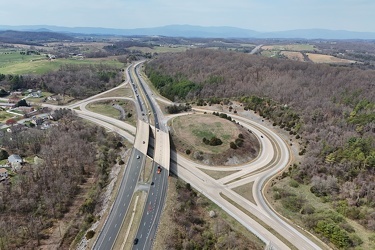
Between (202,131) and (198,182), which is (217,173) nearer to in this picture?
(198,182)

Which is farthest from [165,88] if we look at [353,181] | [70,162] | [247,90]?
[353,181]

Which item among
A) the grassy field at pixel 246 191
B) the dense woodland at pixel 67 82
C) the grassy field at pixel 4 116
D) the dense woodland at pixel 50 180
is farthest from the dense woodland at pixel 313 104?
the grassy field at pixel 4 116

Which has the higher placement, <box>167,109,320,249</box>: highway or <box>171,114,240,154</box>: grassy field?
<box>171,114,240,154</box>: grassy field

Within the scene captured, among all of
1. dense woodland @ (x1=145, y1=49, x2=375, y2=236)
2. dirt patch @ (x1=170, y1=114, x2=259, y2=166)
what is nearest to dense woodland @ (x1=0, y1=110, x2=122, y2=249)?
dirt patch @ (x1=170, y1=114, x2=259, y2=166)

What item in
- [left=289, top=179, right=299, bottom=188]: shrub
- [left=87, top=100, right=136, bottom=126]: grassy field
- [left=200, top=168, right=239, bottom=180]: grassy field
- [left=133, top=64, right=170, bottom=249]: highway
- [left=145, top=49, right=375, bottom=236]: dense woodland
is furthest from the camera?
[left=87, top=100, right=136, bottom=126]: grassy field

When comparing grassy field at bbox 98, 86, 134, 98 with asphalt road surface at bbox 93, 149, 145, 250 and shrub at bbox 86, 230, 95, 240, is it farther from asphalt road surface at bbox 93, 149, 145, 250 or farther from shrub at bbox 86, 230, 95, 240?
shrub at bbox 86, 230, 95, 240

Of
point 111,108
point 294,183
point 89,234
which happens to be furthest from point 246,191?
point 111,108

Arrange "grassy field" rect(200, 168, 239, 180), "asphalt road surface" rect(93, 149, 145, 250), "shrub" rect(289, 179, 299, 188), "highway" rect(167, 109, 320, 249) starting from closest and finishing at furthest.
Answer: "asphalt road surface" rect(93, 149, 145, 250)
"highway" rect(167, 109, 320, 249)
"shrub" rect(289, 179, 299, 188)
"grassy field" rect(200, 168, 239, 180)

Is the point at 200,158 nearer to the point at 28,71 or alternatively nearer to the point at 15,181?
the point at 15,181
